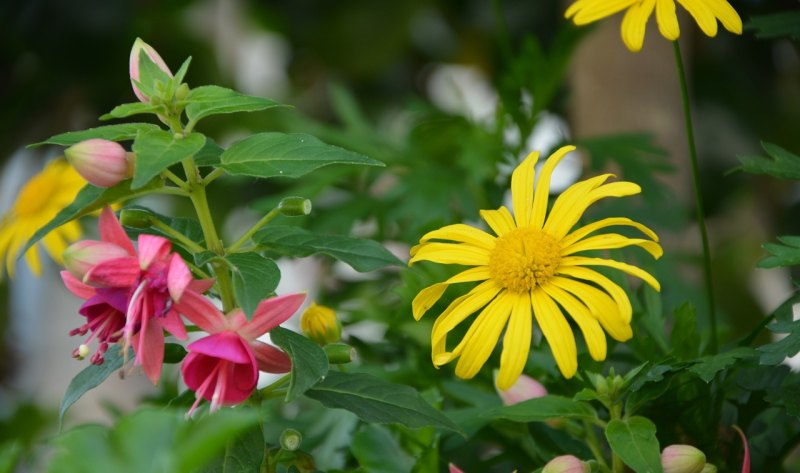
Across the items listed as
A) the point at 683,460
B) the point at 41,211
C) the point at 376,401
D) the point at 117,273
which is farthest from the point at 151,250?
the point at 41,211

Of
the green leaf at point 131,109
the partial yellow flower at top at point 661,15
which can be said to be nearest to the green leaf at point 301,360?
the green leaf at point 131,109

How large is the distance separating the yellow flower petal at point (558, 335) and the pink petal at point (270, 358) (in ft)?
0.36

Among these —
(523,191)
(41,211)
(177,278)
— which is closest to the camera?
(177,278)

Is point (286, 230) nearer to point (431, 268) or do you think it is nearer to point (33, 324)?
point (431, 268)

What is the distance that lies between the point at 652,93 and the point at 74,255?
28.2 inches

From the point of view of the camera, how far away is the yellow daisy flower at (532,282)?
1.30ft

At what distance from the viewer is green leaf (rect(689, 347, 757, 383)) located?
41 centimetres

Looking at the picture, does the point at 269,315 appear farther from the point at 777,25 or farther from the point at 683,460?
the point at 777,25

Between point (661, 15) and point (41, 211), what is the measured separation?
1.92 ft

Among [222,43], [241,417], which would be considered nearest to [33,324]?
[222,43]

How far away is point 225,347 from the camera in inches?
15.1

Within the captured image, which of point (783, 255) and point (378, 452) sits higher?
point (783, 255)

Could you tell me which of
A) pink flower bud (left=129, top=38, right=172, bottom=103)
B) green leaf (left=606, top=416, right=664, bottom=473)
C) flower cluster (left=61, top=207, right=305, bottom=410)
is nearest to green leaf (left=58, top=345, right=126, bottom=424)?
flower cluster (left=61, top=207, right=305, bottom=410)

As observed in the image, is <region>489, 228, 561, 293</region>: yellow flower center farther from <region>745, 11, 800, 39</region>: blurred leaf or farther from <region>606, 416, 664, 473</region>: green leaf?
<region>745, 11, 800, 39</region>: blurred leaf
